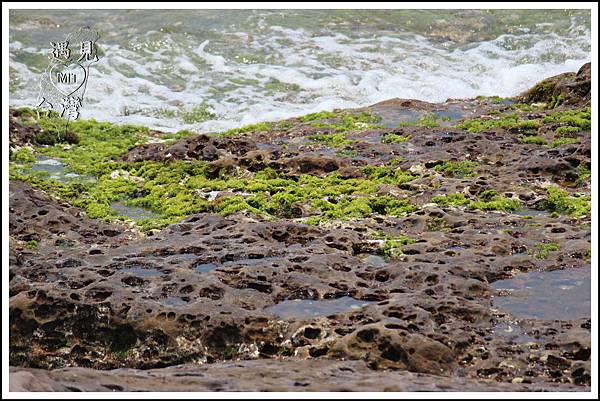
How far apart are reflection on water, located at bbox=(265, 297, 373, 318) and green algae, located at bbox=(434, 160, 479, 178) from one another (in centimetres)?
449

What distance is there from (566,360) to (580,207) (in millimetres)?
3779

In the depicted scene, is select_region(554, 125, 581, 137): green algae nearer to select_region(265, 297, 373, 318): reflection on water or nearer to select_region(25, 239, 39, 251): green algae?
select_region(265, 297, 373, 318): reflection on water

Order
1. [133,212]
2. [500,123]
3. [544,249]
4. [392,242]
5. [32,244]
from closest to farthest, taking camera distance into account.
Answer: [544,249]
[392,242]
[32,244]
[133,212]
[500,123]

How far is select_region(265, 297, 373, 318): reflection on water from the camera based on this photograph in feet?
22.4

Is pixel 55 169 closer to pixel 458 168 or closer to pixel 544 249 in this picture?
pixel 458 168

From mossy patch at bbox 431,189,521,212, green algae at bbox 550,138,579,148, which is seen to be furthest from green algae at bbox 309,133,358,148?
green algae at bbox 550,138,579,148

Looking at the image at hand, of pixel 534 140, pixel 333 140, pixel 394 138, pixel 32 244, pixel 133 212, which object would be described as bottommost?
pixel 133 212

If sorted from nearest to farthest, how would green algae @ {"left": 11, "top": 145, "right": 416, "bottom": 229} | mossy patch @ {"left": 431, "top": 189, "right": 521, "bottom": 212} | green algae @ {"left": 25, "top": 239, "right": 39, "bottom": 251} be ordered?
green algae @ {"left": 25, "top": 239, "right": 39, "bottom": 251}, mossy patch @ {"left": 431, "top": 189, "right": 521, "bottom": 212}, green algae @ {"left": 11, "top": 145, "right": 416, "bottom": 229}

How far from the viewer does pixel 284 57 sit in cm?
2398

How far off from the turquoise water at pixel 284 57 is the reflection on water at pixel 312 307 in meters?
10.6

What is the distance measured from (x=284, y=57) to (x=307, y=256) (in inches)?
671

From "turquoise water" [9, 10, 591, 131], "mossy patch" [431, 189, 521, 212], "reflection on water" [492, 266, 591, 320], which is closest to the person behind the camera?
"reflection on water" [492, 266, 591, 320]

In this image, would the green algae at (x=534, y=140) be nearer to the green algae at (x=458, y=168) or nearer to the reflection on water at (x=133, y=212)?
the green algae at (x=458, y=168)

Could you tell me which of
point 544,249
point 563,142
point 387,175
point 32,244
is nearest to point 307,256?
point 544,249
